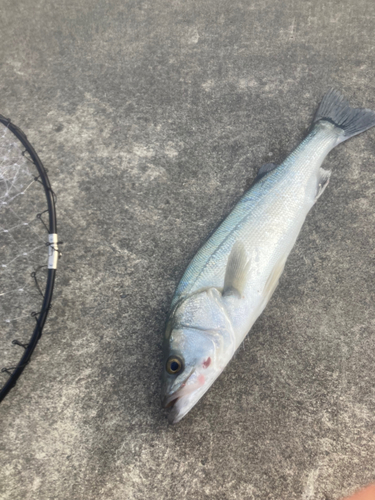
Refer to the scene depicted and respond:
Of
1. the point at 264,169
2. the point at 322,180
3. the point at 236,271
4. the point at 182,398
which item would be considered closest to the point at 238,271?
the point at 236,271

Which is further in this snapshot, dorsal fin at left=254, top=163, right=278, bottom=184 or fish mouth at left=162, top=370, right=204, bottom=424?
dorsal fin at left=254, top=163, right=278, bottom=184

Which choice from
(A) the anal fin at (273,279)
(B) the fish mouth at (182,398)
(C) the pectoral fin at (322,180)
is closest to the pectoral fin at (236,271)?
(A) the anal fin at (273,279)

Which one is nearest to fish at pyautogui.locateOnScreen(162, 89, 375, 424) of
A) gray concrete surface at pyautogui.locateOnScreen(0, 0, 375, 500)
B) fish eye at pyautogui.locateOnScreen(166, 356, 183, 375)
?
fish eye at pyautogui.locateOnScreen(166, 356, 183, 375)

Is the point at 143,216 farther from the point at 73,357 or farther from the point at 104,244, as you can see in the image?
the point at 73,357

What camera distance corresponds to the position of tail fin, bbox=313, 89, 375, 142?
3156 mm

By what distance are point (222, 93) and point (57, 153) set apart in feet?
6.20

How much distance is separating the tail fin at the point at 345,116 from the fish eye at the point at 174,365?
102 inches

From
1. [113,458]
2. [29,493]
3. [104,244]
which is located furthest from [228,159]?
[29,493]

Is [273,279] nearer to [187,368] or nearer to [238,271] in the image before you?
[238,271]

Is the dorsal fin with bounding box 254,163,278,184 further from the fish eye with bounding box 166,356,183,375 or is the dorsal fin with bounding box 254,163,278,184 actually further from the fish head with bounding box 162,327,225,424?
the fish eye with bounding box 166,356,183,375

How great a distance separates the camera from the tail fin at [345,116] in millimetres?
3156

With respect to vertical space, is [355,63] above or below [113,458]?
above

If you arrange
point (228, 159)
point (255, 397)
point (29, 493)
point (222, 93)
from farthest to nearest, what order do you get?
point (222, 93) → point (228, 159) → point (255, 397) → point (29, 493)

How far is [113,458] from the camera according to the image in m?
2.35
